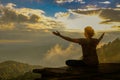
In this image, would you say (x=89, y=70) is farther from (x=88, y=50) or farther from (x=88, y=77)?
(x=88, y=50)

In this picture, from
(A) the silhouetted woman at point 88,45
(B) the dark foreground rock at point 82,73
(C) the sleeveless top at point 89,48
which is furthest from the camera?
(C) the sleeveless top at point 89,48

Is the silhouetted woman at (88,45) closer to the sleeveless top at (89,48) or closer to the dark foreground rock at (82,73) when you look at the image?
the sleeveless top at (89,48)

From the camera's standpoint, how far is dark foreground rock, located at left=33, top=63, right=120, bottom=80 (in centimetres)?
1146

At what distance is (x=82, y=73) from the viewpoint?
11734 mm

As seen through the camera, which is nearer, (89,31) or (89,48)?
(89,31)

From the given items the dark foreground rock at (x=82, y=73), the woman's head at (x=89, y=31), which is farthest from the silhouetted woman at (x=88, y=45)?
the dark foreground rock at (x=82, y=73)

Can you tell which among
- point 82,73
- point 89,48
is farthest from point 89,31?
point 82,73

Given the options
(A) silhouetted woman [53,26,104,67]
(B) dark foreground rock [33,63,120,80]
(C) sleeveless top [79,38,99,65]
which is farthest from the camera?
(C) sleeveless top [79,38,99,65]

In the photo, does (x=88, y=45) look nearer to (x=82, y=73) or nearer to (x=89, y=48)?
(x=89, y=48)

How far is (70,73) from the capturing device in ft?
39.0

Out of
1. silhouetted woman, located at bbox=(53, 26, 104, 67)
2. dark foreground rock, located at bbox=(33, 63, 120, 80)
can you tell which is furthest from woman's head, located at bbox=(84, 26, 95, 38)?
dark foreground rock, located at bbox=(33, 63, 120, 80)

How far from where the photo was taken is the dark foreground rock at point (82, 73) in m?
11.5

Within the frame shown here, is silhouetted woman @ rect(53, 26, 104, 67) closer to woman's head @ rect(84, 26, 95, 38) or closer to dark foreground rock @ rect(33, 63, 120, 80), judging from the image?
woman's head @ rect(84, 26, 95, 38)

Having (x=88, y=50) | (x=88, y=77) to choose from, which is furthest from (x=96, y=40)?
(x=88, y=77)
